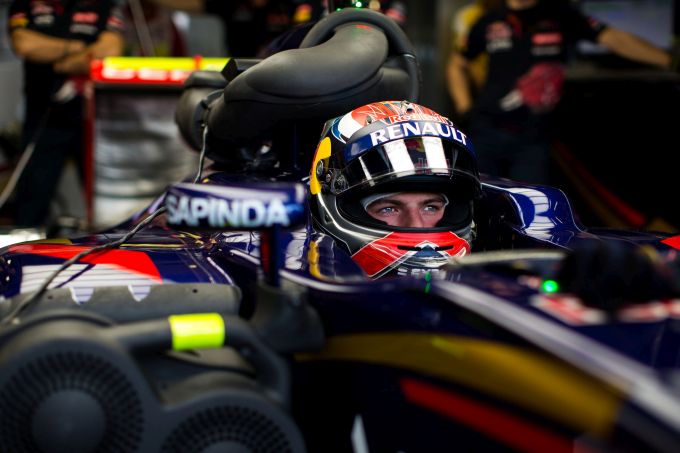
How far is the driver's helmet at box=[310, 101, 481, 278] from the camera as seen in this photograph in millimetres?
2139

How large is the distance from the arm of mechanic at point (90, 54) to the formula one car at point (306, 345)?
10.2 ft

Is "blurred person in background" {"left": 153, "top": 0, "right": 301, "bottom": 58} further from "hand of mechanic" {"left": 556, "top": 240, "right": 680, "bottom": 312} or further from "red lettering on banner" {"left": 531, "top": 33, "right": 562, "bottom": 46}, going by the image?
"hand of mechanic" {"left": 556, "top": 240, "right": 680, "bottom": 312}

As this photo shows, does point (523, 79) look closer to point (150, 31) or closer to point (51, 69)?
point (150, 31)

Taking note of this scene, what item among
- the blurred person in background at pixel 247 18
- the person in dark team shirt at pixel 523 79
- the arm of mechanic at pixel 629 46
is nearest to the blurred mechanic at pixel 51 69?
the blurred person in background at pixel 247 18

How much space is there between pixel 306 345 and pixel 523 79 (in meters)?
3.40

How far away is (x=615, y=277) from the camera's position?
4.53ft

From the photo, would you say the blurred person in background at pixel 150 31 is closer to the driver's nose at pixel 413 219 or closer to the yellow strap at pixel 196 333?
the driver's nose at pixel 413 219

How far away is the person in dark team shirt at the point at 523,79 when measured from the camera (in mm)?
4516

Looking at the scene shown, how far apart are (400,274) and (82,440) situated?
Answer: 3.05ft

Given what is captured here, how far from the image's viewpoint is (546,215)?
2377 mm

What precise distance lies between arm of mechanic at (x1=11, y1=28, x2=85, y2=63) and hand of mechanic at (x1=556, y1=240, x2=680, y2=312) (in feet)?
13.3

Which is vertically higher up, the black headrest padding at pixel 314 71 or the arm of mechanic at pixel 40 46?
the black headrest padding at pixel 314 71

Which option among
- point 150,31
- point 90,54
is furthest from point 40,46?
point 150,31

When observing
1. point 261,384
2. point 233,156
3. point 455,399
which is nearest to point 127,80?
point 233,156
